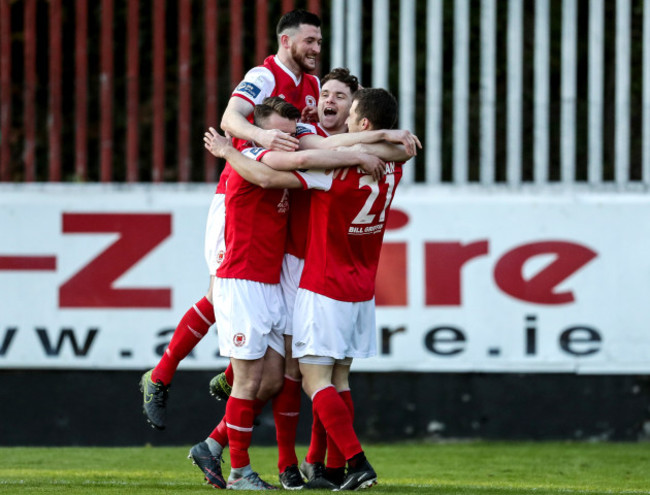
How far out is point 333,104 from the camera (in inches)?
244

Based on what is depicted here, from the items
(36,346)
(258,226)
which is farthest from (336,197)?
(36,346)

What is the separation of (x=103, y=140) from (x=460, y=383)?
117 inches

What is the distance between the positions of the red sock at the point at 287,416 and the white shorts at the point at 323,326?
0.32 metres

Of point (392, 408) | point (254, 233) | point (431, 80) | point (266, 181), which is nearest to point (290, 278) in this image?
point (254, 233)

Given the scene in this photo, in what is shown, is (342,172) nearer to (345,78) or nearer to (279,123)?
(279,123)

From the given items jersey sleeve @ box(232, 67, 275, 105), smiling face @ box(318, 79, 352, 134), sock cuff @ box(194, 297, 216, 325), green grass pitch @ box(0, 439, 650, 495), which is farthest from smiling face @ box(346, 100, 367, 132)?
green grass pitch @ box(0, 439, 650, 495)

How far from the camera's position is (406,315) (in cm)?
895

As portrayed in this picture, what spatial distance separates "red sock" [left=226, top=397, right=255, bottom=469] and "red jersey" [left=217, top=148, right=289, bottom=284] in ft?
1.85

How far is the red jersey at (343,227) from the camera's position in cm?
575

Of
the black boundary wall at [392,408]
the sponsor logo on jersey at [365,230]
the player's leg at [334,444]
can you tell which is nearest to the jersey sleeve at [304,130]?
the sponsor logo on jersey at [365,230]

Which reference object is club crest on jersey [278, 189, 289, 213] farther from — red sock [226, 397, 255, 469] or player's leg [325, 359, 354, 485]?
red sock [226, 397, 255, 469]

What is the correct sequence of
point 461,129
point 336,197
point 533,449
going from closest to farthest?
point 336,197 → point 533,449 → point 461,129

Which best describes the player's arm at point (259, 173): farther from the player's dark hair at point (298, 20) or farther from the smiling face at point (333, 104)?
the player's dark hair at point (298, 20)

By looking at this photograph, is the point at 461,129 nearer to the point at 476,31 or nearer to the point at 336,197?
the point at 476,31
